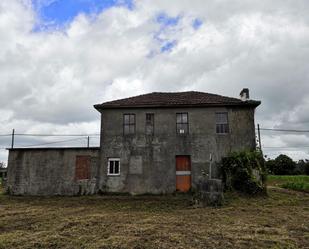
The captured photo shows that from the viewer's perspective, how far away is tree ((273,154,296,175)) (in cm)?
5238

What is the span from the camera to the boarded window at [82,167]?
57.8 feet

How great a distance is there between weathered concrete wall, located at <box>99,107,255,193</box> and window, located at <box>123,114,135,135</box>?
11.4 inches

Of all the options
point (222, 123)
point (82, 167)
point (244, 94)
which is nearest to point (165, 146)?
point (222, 123)

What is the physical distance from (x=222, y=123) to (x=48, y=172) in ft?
A: 38.8

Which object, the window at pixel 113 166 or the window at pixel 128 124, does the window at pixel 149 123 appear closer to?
the window at pixel 128 124

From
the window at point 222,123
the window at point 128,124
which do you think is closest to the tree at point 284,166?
the window at point 222,123

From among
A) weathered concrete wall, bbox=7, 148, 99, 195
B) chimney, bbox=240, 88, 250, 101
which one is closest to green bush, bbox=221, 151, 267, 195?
chimney, bbox=240, 88, 250, 101

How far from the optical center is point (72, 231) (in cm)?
795

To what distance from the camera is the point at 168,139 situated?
1775 cm

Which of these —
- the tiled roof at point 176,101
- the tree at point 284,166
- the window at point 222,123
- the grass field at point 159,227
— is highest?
the tiled roof at point 176,101

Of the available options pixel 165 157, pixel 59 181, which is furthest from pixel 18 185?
pixel 165 157

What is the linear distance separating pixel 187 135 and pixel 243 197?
5.08 m

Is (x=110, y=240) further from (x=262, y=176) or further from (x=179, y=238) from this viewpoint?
(x=262, y=176)

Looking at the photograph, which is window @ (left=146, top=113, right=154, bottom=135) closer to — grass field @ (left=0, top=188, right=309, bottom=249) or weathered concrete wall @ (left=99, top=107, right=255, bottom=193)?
weathered concrete wall @ (left=99, top=107, right=255, bottom=193)
